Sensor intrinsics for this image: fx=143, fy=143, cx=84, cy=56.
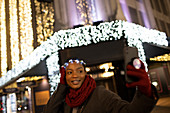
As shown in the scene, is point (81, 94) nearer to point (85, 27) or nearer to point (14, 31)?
point (85, 27)

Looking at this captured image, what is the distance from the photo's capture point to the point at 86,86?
5.89 ft

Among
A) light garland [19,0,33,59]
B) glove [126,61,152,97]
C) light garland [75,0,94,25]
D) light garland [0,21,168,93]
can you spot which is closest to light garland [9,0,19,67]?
light garland [19,0,33,59]

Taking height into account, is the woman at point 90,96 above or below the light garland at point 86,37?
below

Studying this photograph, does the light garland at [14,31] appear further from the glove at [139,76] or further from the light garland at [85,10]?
the glove at [139,76]

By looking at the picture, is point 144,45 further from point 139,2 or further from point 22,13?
point 22,13

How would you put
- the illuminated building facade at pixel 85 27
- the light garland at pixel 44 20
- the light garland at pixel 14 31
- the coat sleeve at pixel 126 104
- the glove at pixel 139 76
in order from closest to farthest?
1. the glove at pixel 139 76
2. the coat sleeve at pixel 126 104
3. the illuminated building facade at pixel 85 27
4. the light garland at pixel 44 20
5. the light garland at pixel 14 31

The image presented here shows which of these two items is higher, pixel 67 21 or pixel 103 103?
pixel 67 21

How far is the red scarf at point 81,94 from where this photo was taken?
5.55 feet

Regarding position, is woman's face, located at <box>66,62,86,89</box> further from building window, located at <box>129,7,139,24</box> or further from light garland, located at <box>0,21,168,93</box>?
building window, located at <box>129,7,139,24</box>

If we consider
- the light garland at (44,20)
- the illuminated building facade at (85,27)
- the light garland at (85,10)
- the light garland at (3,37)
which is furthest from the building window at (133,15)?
the light garland at (3,37)

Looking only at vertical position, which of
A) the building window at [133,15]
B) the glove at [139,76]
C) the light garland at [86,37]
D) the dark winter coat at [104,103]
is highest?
the building window at [133,15]

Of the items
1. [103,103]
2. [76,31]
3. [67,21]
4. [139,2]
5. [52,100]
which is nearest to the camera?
[103,103]

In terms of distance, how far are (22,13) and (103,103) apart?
8781 millimetres

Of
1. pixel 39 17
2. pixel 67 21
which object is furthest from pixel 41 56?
pixel 39 17
